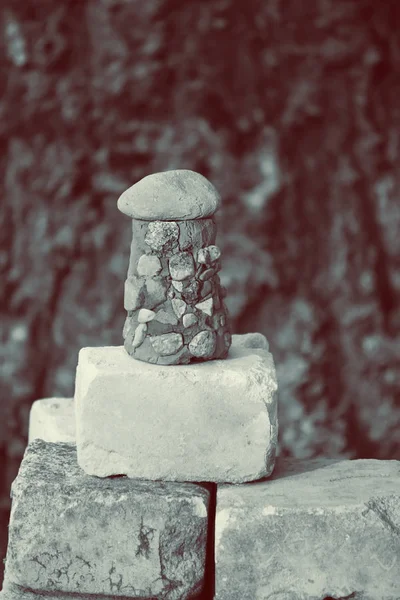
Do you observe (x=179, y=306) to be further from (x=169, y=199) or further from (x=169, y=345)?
(x=169, y=199)

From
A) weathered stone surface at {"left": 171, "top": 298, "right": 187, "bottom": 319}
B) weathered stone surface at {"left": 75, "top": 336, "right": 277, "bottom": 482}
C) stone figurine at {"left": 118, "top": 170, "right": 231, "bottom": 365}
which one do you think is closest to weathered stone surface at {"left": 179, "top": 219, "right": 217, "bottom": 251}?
stone figurine at {"left": 118, "top": 170, "right": 231, "bottom": 365}

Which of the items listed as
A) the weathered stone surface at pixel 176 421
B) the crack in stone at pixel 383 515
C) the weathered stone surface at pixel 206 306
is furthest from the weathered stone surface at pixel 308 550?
the weathered stone surface at pixel 206 306

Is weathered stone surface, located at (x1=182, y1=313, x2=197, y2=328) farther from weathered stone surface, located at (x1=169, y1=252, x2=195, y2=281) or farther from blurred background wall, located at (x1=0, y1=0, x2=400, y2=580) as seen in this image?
blurred background wall, located at (x1=0, y1=0, x2=400, y2=580)

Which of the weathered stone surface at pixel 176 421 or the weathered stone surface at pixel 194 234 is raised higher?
the weathered stone surface at pixel 194 234

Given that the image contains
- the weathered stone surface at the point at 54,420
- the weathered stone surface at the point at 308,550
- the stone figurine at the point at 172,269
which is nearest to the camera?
the weathered stone surface at the point at 308,550

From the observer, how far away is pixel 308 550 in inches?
105

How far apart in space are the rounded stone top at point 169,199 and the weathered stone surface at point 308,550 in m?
0.71

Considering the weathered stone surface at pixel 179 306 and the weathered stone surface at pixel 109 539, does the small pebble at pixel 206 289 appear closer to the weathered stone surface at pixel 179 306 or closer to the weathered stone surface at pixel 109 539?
the weathered stone surface at pixel 179 306

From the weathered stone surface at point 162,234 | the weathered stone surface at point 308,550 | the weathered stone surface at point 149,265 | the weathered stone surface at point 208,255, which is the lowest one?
the weathered stone surface at point 308,550

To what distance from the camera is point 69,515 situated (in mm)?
2703

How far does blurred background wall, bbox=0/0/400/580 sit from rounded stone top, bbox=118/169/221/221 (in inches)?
90.7

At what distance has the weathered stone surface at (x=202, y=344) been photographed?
2.80 meters

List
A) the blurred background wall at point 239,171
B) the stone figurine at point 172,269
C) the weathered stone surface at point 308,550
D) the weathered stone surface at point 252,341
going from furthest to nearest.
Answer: the blurred background wall at point 239,171 → the weathered stone surface at point 252,341 → the stone figurine at point 172,269 → the weathered stone surface at point 308,550

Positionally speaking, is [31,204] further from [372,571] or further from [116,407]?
[372,571]
